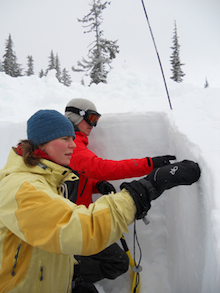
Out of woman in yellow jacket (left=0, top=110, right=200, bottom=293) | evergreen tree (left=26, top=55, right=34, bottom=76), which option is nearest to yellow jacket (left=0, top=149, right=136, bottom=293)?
woman in yellow jacket (left=0, top=110, right=200, bottom=293)

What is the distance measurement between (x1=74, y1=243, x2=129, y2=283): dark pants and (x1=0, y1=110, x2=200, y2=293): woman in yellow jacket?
2.16ft

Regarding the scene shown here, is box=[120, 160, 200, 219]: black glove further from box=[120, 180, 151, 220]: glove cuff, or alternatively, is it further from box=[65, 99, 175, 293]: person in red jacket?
box=[65, 99, 175, 293]: person in red jacket

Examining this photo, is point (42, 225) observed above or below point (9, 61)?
below

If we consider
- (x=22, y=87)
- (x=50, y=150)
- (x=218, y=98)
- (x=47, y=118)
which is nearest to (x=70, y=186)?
(x=50, y=150)

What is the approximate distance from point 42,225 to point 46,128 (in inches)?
30.3

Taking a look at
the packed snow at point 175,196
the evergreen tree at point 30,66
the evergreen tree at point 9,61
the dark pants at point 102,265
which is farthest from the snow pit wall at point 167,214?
the evergreen tree at point 30,66

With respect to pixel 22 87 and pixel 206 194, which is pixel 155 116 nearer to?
pixel 206 194

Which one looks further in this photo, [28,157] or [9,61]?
[9,61]

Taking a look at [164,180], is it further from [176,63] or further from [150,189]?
[176,63]

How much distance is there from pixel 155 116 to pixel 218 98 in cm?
116

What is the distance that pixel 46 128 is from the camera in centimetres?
152

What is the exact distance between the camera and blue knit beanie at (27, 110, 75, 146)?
151cm

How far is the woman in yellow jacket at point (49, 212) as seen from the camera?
1041 millimetres

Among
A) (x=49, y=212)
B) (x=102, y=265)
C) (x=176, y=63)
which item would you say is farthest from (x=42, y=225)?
(x=176, y=63)
